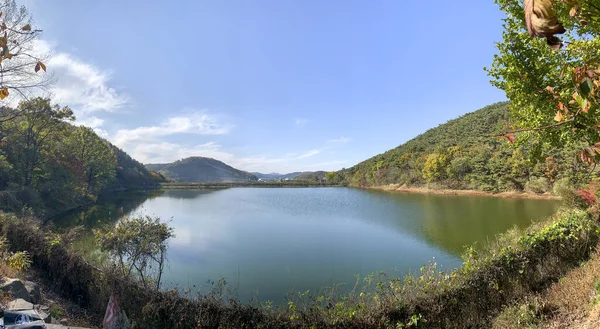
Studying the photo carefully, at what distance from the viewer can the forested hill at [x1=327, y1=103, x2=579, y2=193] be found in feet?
125

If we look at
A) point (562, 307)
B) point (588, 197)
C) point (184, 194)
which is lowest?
point (562, 307)

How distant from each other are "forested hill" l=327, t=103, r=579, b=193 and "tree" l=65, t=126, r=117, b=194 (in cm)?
4079

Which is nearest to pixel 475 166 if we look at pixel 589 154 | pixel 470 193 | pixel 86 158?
pixel 470 193

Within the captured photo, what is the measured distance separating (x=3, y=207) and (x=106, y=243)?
13.3 m

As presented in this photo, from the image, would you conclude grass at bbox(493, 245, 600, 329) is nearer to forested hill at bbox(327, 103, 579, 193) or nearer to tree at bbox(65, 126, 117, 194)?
forested hill at bbox(327, 103, 579, 193)

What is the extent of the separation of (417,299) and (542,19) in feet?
17.6

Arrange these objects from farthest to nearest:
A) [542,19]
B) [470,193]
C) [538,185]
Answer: [470,193] < [538,185] < [542,19]

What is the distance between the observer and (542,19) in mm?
966

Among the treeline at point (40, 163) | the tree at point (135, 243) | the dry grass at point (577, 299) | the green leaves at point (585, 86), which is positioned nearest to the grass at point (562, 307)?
the dry grass at point (577, 299)

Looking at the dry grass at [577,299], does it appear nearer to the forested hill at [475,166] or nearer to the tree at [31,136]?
the forested hill at [475,166]

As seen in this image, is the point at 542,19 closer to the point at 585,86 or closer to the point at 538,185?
the point at 585,86

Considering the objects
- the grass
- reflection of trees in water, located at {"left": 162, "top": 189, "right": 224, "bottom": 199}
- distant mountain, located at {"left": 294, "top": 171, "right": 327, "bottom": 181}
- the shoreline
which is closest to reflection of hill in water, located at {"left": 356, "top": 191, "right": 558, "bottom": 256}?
the grass

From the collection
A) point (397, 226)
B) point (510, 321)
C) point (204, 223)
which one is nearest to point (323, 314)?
point (510, 321)

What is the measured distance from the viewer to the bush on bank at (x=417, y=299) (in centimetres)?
520
